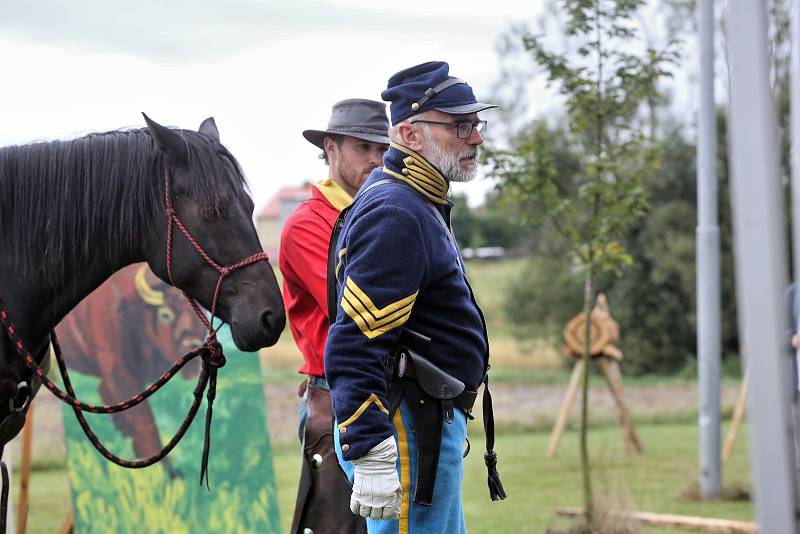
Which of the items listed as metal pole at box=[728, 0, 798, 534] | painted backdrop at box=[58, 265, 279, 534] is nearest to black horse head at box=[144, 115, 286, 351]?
painted backdrop at box=[58, 265, 279, 534]

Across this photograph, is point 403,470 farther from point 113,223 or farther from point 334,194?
point 113,223

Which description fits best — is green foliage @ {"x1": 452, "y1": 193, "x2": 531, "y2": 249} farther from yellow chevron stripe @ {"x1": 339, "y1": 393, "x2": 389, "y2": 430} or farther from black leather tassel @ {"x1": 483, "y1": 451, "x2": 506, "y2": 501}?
yellow chevron stripe @ {"x1": 339, "y1": 393, "x2": 389, "y2": 430}

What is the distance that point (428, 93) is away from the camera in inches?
127

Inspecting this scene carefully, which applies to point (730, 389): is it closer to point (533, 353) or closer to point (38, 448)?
point (533, 353)

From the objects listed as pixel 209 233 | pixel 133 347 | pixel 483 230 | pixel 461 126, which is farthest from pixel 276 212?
pixel 461 126

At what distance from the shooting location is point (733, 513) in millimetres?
8102

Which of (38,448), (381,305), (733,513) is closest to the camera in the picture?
(381,305)

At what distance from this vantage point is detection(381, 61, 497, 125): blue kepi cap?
324cm

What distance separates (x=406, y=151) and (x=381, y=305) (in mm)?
547

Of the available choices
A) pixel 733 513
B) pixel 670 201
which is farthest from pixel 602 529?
pixel 670 201

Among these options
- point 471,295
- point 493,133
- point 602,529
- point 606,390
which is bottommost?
point 606,390

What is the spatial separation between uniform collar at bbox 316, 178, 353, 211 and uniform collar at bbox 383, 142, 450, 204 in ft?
2.16

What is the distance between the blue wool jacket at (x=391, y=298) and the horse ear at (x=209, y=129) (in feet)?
2.74

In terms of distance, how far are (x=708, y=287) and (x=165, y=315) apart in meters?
4.68
